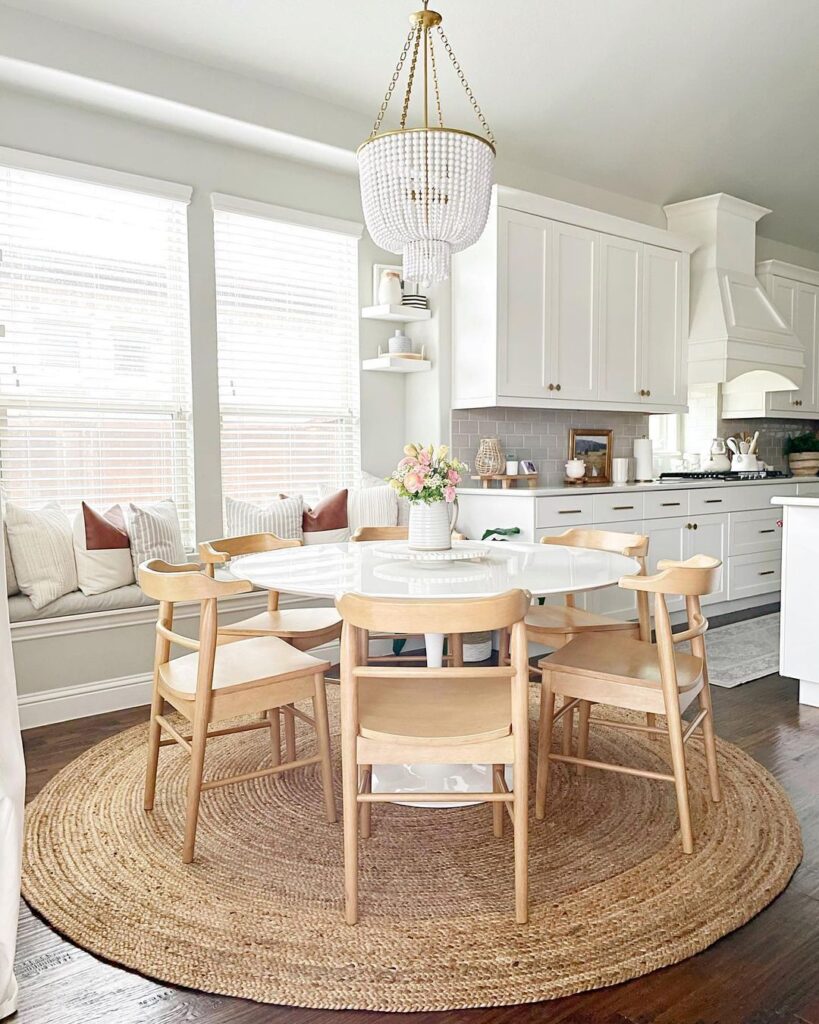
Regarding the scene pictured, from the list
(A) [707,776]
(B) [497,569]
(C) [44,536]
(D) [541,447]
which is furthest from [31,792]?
(D) [541,447]

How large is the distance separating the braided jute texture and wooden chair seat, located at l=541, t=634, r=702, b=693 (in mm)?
466

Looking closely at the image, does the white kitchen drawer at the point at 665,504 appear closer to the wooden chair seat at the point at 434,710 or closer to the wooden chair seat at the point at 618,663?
the wooden chair seat at the point at 618,663

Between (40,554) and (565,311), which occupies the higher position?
(565,311)

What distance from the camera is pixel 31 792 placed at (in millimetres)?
2732

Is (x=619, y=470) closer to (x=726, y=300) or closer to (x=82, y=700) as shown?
(x=726, y=300)

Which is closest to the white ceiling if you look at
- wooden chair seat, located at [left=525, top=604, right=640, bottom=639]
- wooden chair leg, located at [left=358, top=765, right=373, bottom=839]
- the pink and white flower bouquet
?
the pink and white flower bouquet

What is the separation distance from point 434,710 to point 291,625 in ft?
3.21

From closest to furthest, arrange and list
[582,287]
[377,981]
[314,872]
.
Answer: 1. [377,981]
2. [314,872]
3. [582,287]

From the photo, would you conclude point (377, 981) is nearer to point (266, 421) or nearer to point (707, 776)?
point (707, 776)

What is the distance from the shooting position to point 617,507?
4.84 metres

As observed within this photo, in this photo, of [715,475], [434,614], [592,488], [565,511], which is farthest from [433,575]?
[715,475]

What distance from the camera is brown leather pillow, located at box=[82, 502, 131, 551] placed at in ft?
11.6

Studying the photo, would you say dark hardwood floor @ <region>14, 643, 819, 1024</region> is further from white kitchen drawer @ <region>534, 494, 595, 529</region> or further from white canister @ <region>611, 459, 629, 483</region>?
white canister @ <region>611, 459, 629, 483</region>

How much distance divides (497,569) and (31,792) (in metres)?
1.75
